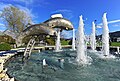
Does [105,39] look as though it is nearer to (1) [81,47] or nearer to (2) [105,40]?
(2) [105,40]

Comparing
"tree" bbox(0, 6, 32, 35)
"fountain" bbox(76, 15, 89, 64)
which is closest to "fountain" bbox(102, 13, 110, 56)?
"fountain" bbox(76, 15, 89, 64)

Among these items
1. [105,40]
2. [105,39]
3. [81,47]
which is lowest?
[81,47]

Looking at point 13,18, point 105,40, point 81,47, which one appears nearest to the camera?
point 81,47

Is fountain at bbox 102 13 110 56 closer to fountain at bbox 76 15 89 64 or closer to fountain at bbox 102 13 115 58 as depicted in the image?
fountain at bbox 102 13 115 58

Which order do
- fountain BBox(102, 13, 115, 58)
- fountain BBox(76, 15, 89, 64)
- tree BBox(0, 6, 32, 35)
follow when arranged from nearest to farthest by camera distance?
fountain BBox(76, 15, 89, 64)
fountain BBox(102, 13, 115, 58)
tree BBox(0, 6, 32, 35)

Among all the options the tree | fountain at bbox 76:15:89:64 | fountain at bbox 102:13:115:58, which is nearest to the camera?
fountain at bbox 76:15:89:64

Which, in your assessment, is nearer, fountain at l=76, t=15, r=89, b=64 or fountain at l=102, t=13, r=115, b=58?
fountain at l=76, t=15, r=89, b=64

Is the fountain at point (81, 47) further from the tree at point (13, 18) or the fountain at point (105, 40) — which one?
the tree at point (13, 18)

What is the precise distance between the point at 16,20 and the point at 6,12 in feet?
12.9

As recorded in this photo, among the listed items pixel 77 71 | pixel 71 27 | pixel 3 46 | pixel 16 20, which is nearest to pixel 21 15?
pixel 16 20

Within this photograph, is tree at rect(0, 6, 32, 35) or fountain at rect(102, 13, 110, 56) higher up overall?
tree at rect(0, 6, 32, 35)

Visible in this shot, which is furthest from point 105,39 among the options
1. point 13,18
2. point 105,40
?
point 13,18

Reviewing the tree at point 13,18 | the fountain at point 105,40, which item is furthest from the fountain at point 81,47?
the tree at point 13,18

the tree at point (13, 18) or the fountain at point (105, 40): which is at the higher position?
the tree at point (13, 18)
